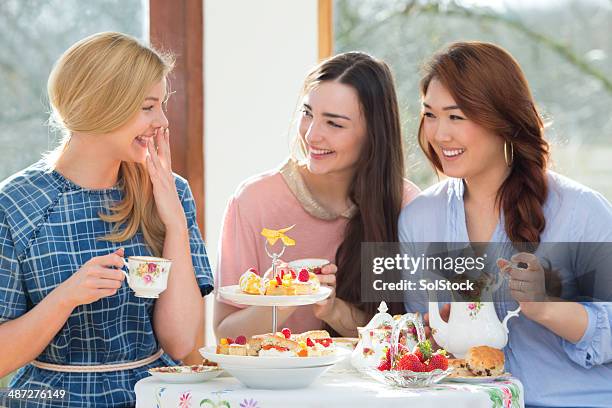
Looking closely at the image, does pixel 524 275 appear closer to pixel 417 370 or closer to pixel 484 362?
pixel 484 362

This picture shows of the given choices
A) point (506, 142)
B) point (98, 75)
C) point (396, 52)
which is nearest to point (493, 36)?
point (396, 52)

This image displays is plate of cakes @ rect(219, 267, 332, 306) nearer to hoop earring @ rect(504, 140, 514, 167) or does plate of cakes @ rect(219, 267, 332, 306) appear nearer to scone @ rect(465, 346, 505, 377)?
scone @ rect(465, 346, 505, 377)

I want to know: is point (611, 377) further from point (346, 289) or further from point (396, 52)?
point (396, 52)

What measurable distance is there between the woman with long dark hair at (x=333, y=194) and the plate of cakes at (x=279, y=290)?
1.36 ft

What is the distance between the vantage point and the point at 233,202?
117 inches

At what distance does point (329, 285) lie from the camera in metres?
2.49

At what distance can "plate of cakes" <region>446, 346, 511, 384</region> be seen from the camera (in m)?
2.08

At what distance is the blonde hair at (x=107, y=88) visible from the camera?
93.6 inches

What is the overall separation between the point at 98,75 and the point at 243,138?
1.39 meters

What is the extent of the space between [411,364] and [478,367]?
186mm

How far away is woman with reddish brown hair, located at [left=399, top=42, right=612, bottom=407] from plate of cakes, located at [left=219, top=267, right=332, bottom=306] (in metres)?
0.48

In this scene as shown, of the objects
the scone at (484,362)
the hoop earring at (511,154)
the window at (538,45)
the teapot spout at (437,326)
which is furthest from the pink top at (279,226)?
the window at (538,45)

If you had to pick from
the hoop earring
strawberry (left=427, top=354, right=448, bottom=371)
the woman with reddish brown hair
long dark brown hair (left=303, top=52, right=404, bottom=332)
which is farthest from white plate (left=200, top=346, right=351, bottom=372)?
the hoop earring

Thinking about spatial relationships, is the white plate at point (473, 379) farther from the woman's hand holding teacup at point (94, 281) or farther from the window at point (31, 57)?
the window at point (31, 57)
